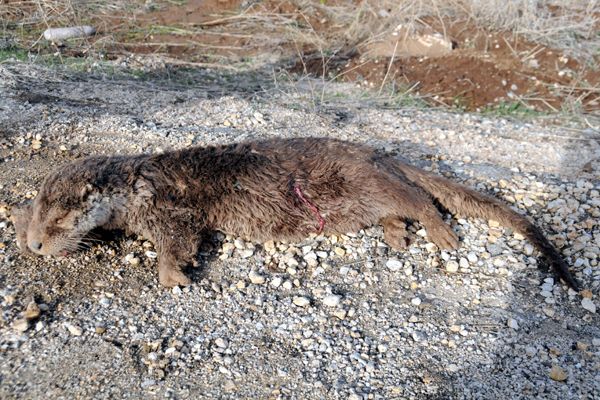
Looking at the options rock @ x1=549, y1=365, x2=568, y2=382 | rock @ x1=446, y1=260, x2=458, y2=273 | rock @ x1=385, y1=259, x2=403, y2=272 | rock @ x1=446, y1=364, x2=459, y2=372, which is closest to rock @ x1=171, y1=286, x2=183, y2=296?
rock @ x1=385, y1=259, x2=403, y2=272

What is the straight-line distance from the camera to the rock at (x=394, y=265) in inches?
157

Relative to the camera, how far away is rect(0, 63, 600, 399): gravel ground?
314 centimetres

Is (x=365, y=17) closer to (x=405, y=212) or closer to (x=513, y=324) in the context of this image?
(x=405, y=212)

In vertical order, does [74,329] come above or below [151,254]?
above

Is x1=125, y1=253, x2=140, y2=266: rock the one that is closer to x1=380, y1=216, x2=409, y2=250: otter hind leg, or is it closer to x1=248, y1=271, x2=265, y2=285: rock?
x1=248, y1=271, x2=265, y2=285: rock

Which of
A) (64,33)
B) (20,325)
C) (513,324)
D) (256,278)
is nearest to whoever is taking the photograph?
(20,325)

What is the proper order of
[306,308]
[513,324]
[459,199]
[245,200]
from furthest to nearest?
[459,199]
[245,200]
[306,308]
[513,324]

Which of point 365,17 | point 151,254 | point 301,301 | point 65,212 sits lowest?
point 365,17

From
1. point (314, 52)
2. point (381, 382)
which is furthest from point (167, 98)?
point (381, 382)

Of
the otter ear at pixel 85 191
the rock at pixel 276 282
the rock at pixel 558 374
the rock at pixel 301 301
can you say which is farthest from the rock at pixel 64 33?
the rock at pixel 558 374

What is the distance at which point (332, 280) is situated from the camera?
3.88 metres

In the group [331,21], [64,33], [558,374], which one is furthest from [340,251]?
[331,21]

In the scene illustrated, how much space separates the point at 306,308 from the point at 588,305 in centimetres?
175

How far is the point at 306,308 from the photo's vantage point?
3648 millimetres
